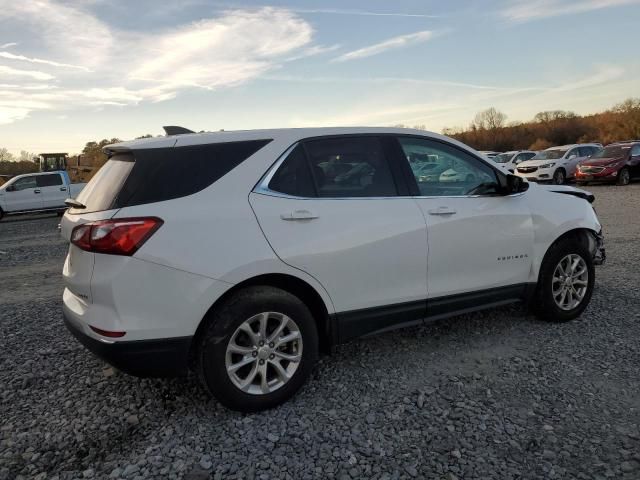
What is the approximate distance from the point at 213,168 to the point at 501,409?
2315 millimetres

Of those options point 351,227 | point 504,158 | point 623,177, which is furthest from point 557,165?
point 351,227

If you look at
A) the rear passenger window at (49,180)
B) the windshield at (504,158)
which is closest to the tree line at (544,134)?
the windshield at (504,158)

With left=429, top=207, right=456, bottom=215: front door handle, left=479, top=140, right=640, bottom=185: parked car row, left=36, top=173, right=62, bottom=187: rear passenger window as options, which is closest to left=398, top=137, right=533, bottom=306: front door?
left=429, top=207, right=456, bottom=215: front door handle

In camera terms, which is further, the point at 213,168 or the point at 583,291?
the point at 583,291

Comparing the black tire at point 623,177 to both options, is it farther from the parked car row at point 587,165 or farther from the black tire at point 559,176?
the black tire at point 559,176

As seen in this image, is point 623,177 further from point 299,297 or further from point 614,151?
point 299,297

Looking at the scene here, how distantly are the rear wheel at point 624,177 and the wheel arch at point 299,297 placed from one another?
798 inches

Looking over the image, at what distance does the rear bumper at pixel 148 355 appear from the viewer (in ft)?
9.21

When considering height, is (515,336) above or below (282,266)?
below

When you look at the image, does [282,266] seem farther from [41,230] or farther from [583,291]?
[41,230]

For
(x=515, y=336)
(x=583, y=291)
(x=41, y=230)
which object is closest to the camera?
(x=515, y=336)

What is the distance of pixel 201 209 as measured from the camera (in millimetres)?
2936

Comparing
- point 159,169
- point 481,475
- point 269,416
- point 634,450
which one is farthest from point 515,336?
point 159,169

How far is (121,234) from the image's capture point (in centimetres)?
277
